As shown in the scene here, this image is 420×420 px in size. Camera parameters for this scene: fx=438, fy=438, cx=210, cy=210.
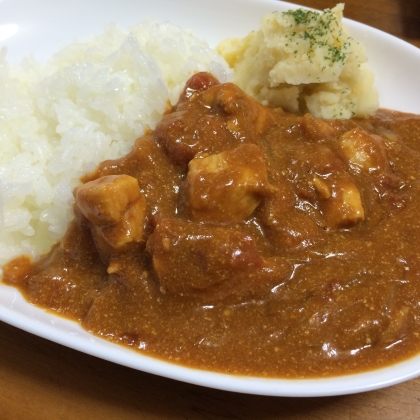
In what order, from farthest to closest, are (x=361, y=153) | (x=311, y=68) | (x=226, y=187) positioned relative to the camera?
1. (x=311, y=68)
2. (x=361, y=153)
3. (x=226, y=187)

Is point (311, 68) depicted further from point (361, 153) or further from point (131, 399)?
point (131, 399)

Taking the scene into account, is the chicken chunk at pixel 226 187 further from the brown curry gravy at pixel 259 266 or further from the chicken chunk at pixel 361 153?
the chicken chunk at pixel 361 153

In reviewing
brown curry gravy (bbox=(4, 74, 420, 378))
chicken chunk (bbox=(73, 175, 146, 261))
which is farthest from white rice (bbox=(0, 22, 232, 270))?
chicken chunk (bbox=(73, 175, 146, 261))

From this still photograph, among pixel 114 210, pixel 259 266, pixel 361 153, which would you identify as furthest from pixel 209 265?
pixel 361 153

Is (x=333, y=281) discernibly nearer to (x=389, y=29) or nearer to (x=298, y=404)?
(x=298, y=404)

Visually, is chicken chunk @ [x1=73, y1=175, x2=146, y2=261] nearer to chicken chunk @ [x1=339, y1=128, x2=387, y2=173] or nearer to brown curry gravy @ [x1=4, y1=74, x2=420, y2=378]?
brown curry gravy @ [x1=4, y1=74, x2=420, y2=378]

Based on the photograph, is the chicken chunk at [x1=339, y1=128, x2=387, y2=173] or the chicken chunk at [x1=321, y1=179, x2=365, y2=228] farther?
the chicken chunk at [x1=339, y1=128, x2=387, y2=173]
